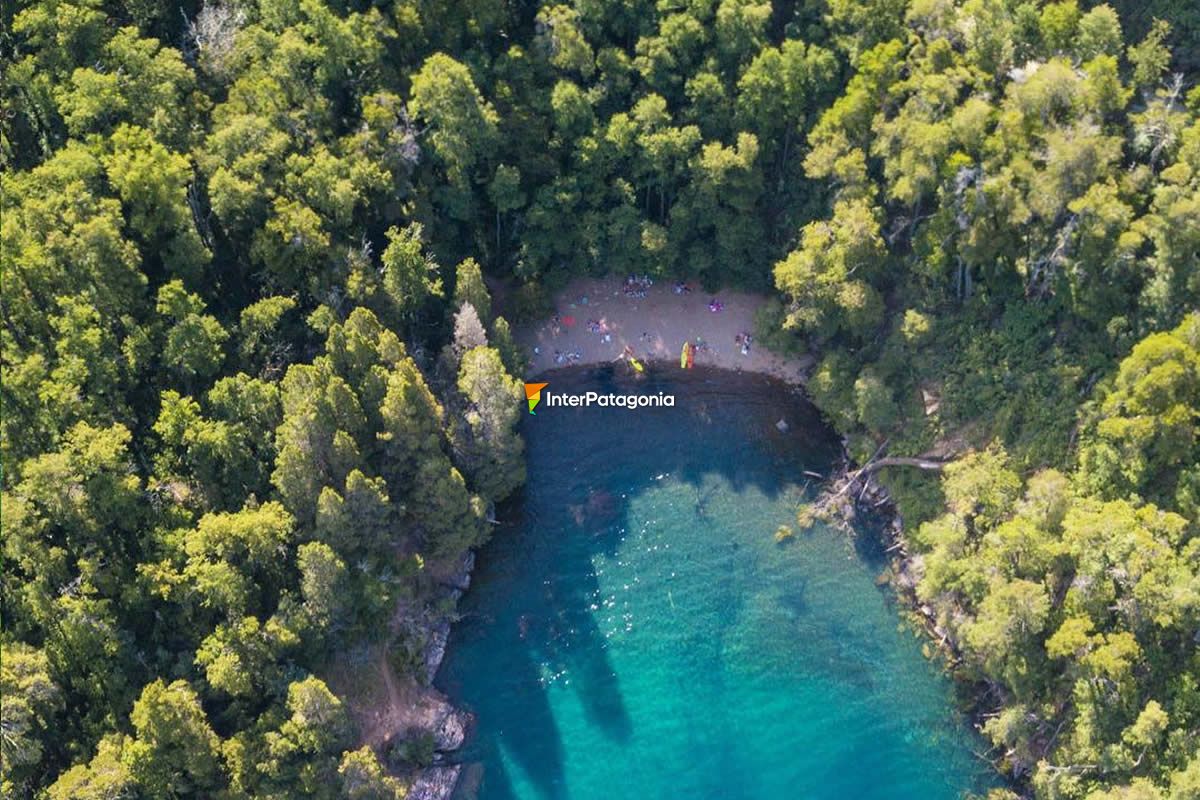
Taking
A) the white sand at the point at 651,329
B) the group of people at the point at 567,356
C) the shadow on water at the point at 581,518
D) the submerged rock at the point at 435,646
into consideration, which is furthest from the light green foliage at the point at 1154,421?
the submerged rock at the point at 435,646

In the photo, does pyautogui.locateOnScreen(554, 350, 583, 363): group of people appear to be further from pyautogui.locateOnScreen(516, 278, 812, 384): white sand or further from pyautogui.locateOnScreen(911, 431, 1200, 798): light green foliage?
pyautogui.locateOnScreen(911, 431, 1200, 798): light green foliage

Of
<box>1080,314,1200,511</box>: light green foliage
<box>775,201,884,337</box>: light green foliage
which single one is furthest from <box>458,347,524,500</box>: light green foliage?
<box>1080,314,1200,511</box>: light green foliage

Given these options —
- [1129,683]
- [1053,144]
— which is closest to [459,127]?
[1053,144]

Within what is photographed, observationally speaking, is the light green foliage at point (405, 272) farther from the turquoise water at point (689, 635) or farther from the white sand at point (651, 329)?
the turquoise water at point (689, 635)

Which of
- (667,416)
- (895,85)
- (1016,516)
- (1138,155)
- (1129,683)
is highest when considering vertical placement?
(895,85)

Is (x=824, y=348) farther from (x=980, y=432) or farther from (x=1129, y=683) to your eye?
(x=1129, y=683)

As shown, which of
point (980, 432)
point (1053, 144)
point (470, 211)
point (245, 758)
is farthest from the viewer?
point (470, 211)

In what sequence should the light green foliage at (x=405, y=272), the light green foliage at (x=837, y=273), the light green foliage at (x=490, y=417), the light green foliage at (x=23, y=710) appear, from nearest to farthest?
the light green foliage at (x=23, y=710)
the light green foliage at (x=490, y=417)
the light green foliage at (x=405, y=272)
the light green foliage at (x=837, y=273)
